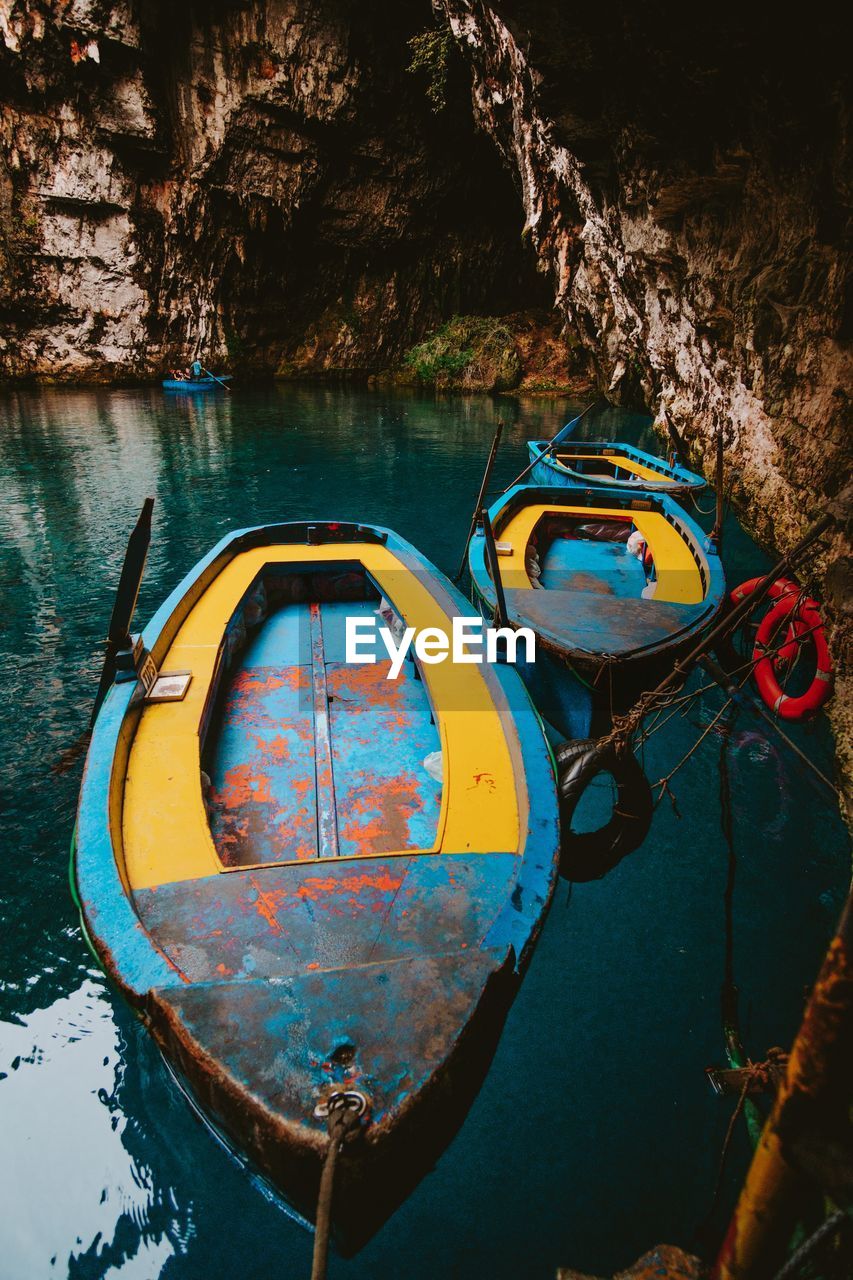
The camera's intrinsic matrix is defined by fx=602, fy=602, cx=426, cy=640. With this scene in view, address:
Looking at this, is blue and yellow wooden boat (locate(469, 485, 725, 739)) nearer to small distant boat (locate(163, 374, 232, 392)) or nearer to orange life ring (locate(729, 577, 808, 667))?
orange life ring (locate(729, 577, 808, 667))

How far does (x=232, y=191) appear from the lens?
78.9ft

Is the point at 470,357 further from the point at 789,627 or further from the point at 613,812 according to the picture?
the point at 613,812

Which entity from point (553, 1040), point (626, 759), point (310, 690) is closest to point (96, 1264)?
point (553, 1040)

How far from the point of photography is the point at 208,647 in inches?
164

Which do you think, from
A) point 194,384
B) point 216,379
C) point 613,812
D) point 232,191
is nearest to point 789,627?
point 613,812

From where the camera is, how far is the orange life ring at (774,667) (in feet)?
16.2

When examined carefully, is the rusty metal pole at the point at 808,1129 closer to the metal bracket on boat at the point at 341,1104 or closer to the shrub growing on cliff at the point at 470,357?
the metal bracket on boat at the point at 341,1104

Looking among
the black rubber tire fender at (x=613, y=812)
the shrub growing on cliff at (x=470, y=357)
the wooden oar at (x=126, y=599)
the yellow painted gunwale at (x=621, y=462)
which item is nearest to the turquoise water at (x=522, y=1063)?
the black rubber tire fender at (x=613, y=812)

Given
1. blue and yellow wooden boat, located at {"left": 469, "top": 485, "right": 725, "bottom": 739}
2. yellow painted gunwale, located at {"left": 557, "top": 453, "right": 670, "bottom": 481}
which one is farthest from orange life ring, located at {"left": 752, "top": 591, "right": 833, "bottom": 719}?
yellow painted gunwale, located at {"left": 557, "top": 453, "right": 670, "bottom": 481}

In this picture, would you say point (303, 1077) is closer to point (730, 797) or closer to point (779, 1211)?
point (779, 1211)

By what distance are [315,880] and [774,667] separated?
Result: 4.98 metres

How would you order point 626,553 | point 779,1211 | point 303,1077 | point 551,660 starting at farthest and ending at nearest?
point 626,553 → point 551,660 → point 303,1077 → point 779,1211

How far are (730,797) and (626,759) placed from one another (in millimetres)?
Result: 1175

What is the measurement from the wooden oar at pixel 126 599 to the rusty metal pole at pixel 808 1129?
131 inches
